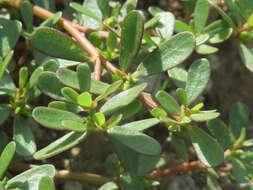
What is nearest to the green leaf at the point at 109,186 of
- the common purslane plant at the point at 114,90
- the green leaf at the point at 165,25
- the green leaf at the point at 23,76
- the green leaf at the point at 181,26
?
the common purslane plant at the point at 114,90

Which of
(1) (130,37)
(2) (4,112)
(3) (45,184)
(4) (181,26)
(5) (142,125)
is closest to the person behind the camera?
(3) (45,184)

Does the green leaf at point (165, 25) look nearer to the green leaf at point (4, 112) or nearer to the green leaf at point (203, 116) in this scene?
the green leaf at point (203, 116)

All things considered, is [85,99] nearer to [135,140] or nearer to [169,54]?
[135,140]

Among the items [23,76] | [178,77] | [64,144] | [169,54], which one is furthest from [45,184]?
[178,77]

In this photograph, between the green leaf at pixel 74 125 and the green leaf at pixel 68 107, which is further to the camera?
the green leaf at pixel 68 107

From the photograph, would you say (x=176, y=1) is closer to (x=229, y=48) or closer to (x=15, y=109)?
(x=229, y=48)

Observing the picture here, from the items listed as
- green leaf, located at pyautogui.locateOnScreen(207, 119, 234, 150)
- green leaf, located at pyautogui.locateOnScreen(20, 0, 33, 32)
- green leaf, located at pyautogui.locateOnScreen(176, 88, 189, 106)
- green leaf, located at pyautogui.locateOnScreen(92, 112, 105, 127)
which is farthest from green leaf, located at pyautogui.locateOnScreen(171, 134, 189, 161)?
green leaf, located at pyautogui.locateOnScreen(20, 0, 33, 32)
